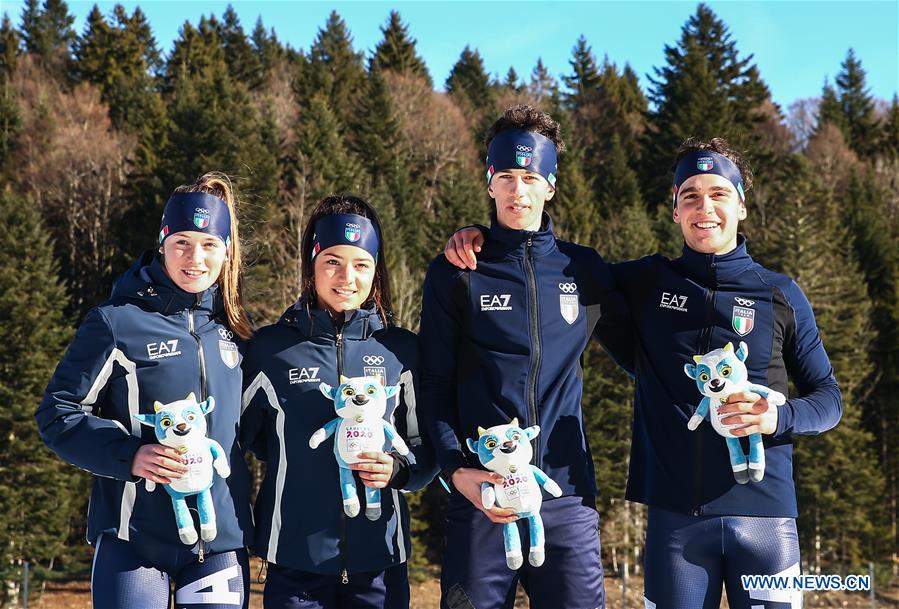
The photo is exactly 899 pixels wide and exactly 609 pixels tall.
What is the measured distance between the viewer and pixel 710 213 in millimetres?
4723

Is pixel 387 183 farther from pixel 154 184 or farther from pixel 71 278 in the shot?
pixel 71 278

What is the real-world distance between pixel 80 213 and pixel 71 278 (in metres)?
4.25

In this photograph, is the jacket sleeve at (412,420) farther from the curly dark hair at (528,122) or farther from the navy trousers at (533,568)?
the curly dark hair at (528,122)

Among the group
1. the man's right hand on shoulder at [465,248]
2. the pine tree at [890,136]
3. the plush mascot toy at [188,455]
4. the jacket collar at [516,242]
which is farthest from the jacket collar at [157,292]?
the pine tree at [890,136]

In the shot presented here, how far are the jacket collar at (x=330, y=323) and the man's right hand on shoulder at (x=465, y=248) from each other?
0.51m

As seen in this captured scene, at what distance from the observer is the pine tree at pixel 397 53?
67.3m

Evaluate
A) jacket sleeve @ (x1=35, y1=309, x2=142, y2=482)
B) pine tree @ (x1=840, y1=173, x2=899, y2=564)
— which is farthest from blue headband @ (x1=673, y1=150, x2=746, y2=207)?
pine tree @ (x1=840, y1=173, x2=899, y2=564)

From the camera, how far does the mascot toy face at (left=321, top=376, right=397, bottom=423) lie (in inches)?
169

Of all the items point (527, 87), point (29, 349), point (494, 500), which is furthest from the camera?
point (527, 87)

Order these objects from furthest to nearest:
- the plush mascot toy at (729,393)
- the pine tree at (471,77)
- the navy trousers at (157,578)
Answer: the pine tree at (471,77), the plush mascot toy at (729,393), the navy trousers at (157,578)

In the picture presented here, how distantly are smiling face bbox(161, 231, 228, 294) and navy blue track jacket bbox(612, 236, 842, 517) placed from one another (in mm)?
2169

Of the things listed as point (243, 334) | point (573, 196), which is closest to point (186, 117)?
point (573, 196)

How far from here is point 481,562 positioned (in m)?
4.24

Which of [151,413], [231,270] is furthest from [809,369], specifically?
[151,413]
